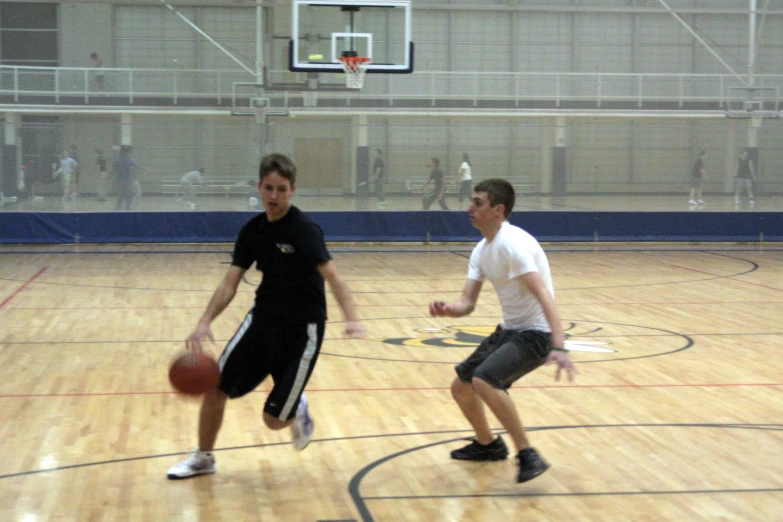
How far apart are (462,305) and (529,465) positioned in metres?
0.88

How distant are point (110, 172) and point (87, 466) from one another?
14706 mm

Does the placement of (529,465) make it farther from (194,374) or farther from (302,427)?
(194,374)

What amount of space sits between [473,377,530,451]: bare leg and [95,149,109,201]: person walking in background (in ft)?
49.6

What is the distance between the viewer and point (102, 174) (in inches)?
750

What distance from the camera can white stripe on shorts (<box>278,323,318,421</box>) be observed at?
4895mm

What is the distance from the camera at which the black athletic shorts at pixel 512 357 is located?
500 cm

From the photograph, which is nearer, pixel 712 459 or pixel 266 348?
pixel 266 348

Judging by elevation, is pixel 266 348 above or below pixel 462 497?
above

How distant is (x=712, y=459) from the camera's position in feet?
18.0

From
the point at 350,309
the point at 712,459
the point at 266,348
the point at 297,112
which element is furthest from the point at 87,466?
the point at 297,112

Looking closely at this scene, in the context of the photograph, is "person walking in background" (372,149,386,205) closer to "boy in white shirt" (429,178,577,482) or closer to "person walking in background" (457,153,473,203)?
"person walking in background" (457,153,473,203)

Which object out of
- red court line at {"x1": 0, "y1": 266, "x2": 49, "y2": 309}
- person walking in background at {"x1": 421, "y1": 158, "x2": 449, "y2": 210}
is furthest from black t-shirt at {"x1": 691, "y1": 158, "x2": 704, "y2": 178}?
red court line at {"x1": 0, "y1": 266, "x2": 49, "y2": 309}

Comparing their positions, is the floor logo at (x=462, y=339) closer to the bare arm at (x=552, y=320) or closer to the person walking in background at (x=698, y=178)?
the bare arm at (x=552, y=320)

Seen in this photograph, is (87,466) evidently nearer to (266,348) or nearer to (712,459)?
(266,348)
